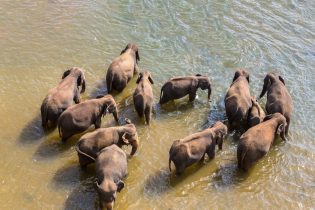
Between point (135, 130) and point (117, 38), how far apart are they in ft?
12.1

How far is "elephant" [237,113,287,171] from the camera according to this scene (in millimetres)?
7746

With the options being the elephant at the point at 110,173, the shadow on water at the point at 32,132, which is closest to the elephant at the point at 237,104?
the elephant at the point at 110,173

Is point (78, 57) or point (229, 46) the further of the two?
point (229, 46)

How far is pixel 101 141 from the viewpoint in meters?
7.58

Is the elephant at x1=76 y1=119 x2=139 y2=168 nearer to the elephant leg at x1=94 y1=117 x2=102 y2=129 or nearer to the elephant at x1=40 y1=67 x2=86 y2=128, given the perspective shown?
the elephant leg at x1=94 y1=117 x2=102 y2=129

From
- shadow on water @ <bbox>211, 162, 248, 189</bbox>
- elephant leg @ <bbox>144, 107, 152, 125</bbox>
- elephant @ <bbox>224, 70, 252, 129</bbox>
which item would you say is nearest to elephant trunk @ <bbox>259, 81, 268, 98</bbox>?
elephant @ <bbox>224, 70, 252, 129</bbox>

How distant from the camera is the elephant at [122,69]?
9.27 m

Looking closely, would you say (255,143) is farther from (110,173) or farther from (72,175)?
(72,175)

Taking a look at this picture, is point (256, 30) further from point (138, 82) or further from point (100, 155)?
point (100, 155)

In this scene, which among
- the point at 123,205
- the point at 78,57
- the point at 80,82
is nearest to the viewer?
the point at 123,205

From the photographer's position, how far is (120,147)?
789cm

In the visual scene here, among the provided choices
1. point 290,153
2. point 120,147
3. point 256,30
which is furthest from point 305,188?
point 256,30

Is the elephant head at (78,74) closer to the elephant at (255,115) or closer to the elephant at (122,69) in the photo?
the elephant at (122,69)

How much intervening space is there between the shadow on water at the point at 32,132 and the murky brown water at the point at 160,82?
2 centimetres
